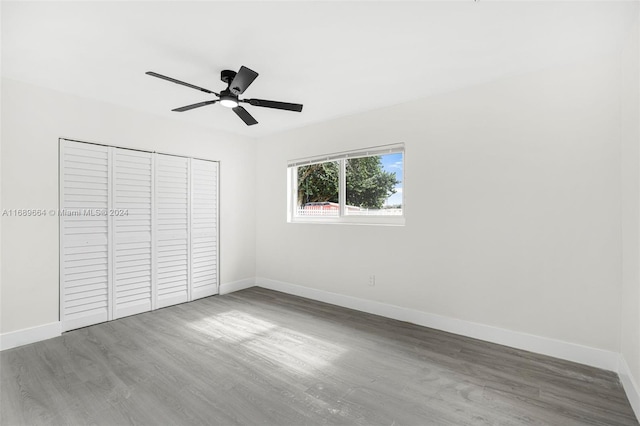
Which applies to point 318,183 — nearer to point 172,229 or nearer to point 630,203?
point 172,229

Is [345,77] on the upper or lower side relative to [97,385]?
upper

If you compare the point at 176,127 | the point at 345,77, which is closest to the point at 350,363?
the point at 345,77

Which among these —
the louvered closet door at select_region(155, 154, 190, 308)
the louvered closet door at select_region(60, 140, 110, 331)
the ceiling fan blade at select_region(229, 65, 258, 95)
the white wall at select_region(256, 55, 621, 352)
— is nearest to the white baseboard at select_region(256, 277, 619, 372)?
the white wall at select_region(256, 55, 621, 352)

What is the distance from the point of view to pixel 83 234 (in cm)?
312

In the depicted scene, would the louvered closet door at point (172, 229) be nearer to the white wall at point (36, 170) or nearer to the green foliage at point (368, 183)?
the white wall at point (36, 170)

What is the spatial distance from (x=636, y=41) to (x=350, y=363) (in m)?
3.01

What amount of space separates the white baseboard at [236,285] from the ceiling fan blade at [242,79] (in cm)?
299

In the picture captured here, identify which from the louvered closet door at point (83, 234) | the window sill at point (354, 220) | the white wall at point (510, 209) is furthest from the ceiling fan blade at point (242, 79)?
the window sill at point (354, 220)

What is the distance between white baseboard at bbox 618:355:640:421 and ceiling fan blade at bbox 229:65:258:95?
322 cm

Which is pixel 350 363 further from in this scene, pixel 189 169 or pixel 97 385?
pixel 189 169

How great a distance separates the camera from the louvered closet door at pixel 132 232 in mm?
3359

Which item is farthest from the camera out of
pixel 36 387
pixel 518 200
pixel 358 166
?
pixel 358 166

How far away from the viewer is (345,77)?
2.69 m

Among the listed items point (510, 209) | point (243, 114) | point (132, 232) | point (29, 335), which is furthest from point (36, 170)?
point (510, 209)
